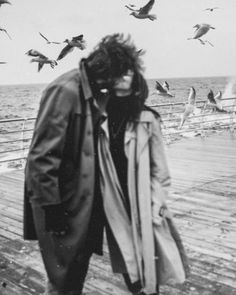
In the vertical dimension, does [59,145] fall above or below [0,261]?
above

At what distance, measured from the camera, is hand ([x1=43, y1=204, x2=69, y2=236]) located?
7.11 feet

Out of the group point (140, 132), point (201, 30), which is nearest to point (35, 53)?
point (201, 30)

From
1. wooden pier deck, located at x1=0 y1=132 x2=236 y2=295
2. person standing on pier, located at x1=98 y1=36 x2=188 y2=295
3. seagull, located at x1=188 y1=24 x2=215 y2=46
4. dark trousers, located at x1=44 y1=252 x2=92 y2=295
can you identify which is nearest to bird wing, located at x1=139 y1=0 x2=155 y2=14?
seagull, located at x1=188 y1=24 x2=215 y2=46

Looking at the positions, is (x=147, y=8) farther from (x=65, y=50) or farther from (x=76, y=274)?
(x=76, y=274)

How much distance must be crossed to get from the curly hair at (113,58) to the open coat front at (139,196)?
9.2 inches

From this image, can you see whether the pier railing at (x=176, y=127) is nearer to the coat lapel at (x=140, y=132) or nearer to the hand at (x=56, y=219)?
the coat lapel at (x=140, y=132)

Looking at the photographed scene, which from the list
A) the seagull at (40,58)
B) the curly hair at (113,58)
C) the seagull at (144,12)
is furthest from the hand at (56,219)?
the seagull at (144,12)

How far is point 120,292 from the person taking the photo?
3289 mm

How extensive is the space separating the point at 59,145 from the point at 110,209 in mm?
410

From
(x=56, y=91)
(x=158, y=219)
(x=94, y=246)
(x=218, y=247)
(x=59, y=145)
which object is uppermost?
(x=56, y=91)

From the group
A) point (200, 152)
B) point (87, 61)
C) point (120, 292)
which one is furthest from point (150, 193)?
point (200, 152)

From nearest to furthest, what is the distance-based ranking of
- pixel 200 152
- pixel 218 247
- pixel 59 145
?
pixel 59 145 → pixel 218 247 → pixel 200 152

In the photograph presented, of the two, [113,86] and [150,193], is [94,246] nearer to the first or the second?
[150,193]

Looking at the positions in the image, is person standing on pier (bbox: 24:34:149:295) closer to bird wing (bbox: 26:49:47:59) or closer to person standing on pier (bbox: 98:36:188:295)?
person standing on pier (bbox: 98:36:188:295)
